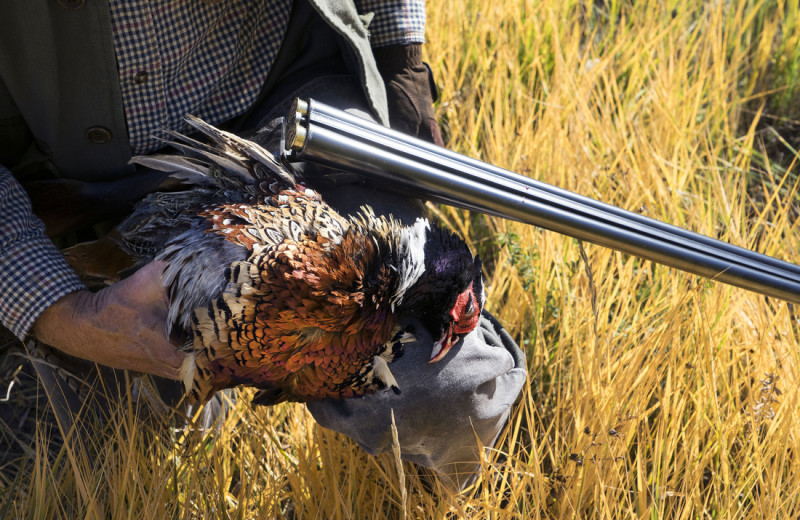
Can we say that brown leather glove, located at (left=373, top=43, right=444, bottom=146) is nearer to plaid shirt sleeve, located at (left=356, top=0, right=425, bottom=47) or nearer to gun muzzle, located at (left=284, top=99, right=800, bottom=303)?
plaid shirt sleeve, located at (left=356, top=0, right=425, bottom=47)

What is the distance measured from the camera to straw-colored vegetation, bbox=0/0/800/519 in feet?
5.05

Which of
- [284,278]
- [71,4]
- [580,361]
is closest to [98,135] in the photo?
[71,4]

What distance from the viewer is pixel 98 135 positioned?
1.53 meters

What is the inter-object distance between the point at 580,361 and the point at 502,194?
0.55m

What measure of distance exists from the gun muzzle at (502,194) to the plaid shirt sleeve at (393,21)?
43 cm

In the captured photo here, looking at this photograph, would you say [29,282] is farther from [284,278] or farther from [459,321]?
[459,321]

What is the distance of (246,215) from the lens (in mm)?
1311

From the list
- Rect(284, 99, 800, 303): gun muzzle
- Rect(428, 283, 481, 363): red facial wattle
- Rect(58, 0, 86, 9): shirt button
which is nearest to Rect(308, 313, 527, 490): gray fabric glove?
Rect(428, 283, 481, 363): red facial wattle

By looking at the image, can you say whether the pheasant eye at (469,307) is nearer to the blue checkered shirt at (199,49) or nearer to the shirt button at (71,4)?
the blue checkered shirt at (199,49)

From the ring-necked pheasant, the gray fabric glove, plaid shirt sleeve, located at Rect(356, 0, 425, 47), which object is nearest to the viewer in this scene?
the ring-necked pheasant

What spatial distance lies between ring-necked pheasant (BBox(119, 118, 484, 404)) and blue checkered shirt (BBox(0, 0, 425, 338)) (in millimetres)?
157

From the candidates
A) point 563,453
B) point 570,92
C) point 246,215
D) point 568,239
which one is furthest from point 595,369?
point 570,92

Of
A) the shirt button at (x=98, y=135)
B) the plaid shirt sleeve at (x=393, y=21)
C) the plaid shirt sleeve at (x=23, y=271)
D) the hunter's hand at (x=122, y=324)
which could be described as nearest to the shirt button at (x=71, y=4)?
the shirt button at (x=98, y=135)

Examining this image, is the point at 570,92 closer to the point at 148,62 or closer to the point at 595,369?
the point at 595,369
